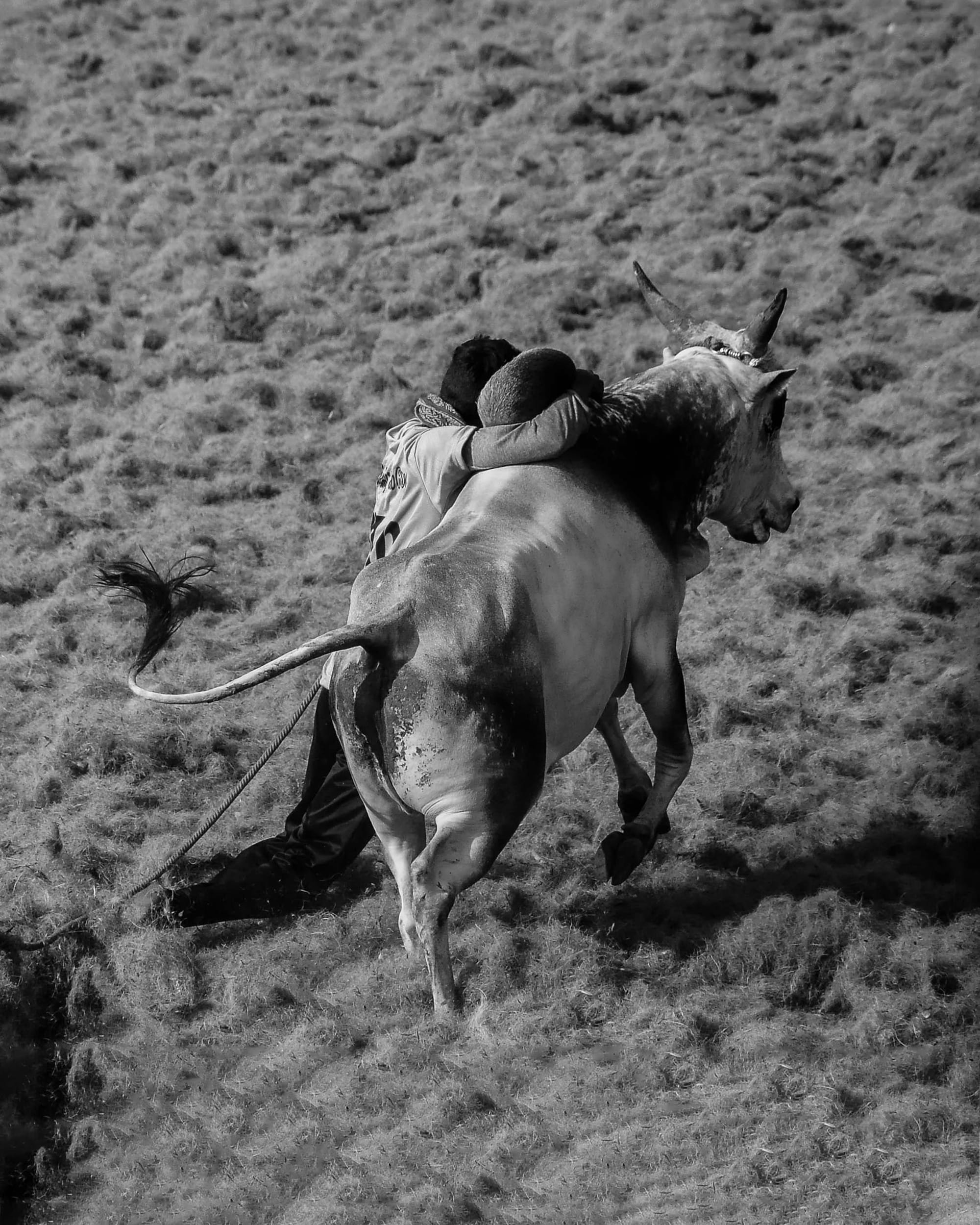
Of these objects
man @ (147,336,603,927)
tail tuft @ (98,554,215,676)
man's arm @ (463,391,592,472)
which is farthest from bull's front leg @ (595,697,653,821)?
tail tuft @ (98,554,215,676)

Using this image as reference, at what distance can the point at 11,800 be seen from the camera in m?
5.14

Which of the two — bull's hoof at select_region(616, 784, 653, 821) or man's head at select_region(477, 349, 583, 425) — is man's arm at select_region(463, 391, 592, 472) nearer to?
man's head at select_region(477, 349, 583, 425)

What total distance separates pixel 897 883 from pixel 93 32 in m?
8.63

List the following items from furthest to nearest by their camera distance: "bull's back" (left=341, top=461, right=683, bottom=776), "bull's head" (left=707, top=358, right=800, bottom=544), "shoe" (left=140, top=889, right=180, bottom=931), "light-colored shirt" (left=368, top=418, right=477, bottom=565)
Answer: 1. "shoe" (left=140, top=889, right=180, bottom=931)
2. "bull's head" (left=707, top=358, right=800, bottom=544)
3. "light-colored shirt" (left=368, top=418, right=477, bottom=565)
4. "bull's back" (left=341, top=461, right=683, bottom=776)

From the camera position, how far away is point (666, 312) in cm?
485

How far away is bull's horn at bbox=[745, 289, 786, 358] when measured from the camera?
4496 mm

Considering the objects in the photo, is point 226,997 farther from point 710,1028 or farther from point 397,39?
point 397,39

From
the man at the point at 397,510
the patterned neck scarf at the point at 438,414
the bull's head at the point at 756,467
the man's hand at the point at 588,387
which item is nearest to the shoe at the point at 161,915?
the man at the point at 397,510

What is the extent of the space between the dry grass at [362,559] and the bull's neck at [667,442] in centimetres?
121

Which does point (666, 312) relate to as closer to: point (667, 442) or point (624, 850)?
point (667, 442)

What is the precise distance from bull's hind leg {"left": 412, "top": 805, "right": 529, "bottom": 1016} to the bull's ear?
1561mm

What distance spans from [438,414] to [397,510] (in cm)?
31

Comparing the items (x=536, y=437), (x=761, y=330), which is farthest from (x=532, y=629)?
(x=761, y=330)

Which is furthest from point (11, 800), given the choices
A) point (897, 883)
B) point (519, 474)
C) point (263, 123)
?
point (263, 123)
